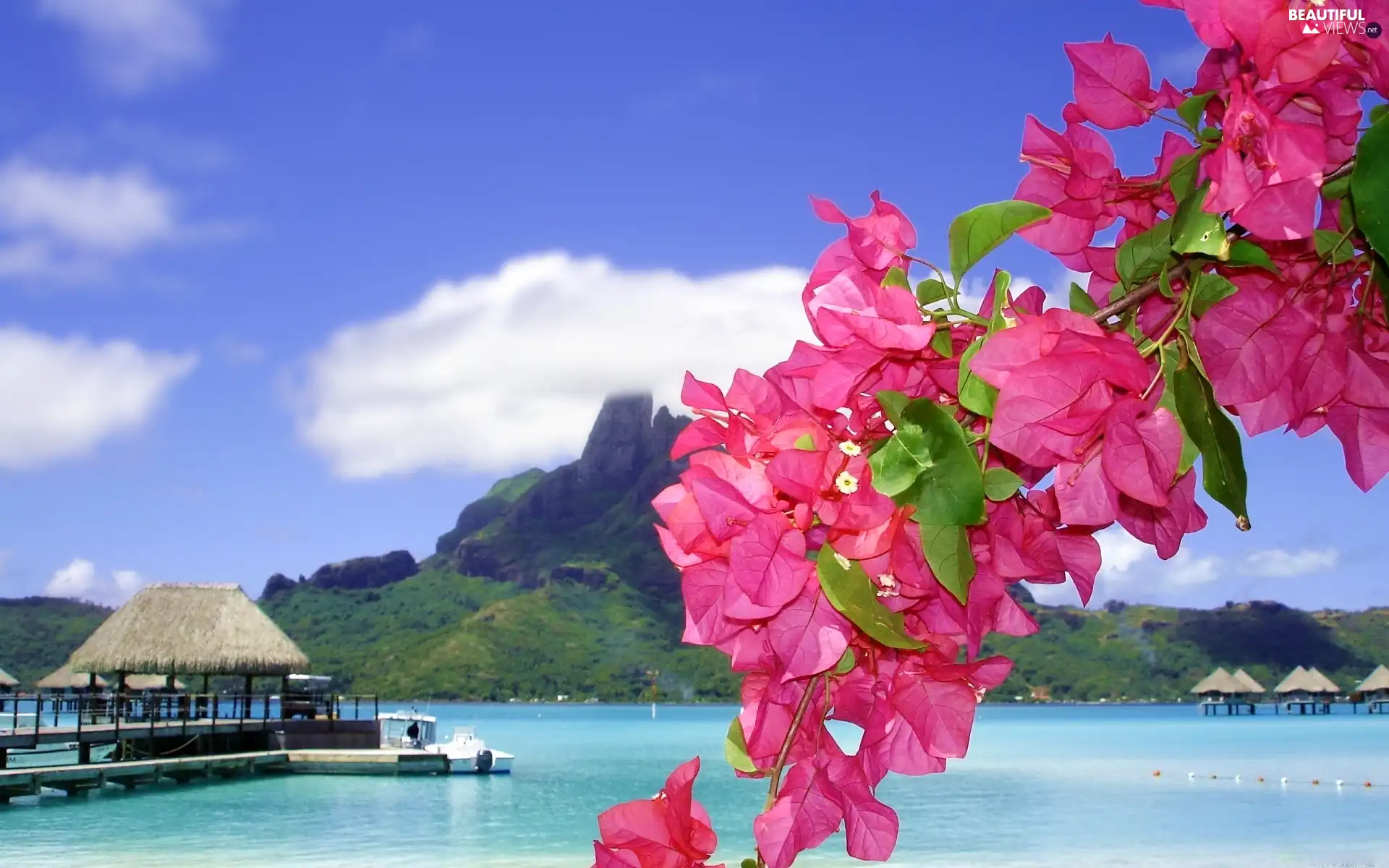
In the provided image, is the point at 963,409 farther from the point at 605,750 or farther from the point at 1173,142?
the point at 605,750

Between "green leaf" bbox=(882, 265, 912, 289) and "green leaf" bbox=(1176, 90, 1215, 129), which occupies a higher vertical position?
"green leaf" bbox=(1176, 90, 1215, 129)

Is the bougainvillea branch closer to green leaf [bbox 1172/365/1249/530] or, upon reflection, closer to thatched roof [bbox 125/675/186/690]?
green leaf [bbox 1172/365/1249/530]

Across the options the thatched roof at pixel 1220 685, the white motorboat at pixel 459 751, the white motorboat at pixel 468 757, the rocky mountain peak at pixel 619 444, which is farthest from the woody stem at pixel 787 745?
the rocky mountain peak at pixel 619 444

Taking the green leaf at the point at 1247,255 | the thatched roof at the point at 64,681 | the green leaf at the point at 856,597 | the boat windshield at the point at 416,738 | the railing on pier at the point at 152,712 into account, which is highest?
the thatched roof at the point at 64,681

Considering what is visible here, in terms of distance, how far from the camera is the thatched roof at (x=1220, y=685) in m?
66.6

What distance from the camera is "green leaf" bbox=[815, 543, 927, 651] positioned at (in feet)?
2.02

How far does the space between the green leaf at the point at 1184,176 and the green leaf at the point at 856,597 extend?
0.90 ft

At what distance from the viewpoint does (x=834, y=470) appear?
2.10ft

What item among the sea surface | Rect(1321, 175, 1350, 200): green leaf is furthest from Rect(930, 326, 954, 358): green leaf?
the sea surface

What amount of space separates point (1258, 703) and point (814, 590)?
107 metres

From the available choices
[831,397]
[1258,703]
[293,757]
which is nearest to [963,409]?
[831,397]

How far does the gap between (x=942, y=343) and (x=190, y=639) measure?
27.3 metres

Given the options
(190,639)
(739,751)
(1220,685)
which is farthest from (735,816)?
(1220,685)

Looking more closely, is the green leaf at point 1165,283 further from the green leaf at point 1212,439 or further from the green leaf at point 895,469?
the green leaf at point 895,469
